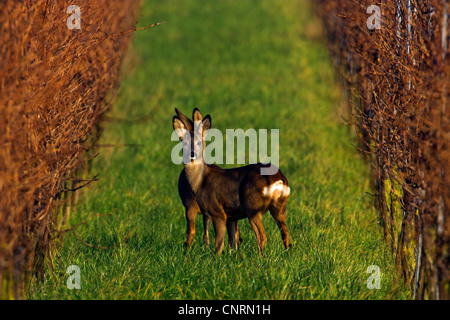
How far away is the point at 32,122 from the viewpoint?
5.19m

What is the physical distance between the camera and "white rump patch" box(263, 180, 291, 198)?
611 cm

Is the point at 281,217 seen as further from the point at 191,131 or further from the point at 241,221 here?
the point at 241,221

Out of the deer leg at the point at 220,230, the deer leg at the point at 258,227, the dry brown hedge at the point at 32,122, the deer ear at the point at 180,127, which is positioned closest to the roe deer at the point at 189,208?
the deer leg at the point at 220,230

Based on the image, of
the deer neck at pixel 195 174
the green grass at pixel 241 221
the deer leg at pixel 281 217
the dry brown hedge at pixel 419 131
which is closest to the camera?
the dry brown hedge at pixel 419 131

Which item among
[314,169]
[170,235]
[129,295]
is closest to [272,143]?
[314,169]

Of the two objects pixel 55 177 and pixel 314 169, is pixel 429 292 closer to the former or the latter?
pixel 55 177

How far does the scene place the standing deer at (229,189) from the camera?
6.14 metres

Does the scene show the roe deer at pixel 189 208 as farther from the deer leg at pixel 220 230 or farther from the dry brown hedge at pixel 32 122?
the dry brown hedge at pixel 32 122

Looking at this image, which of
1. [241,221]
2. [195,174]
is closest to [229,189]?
[195,174]

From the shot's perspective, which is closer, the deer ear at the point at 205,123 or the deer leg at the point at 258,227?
the deer leg at the point at 258,227

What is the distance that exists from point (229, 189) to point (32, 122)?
206 cm

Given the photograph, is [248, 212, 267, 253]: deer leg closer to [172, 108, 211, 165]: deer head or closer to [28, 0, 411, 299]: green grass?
[28, 0, 411, 299]: green grass

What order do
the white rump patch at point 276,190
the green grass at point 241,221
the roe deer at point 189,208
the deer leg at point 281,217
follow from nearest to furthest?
the green grass at point 241,221 < the white rump patch at point 276,190 < the deer leg at point 281,217 < the roe deer at point 189,208

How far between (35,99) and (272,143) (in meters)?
6.91
